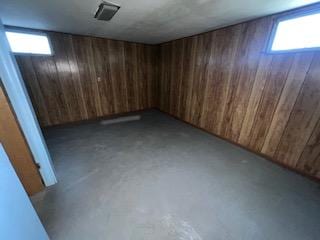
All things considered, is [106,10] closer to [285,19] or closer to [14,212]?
[14,212]

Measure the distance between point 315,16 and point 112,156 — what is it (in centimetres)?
320

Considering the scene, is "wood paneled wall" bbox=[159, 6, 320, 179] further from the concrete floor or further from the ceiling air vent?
the ceiling air vent

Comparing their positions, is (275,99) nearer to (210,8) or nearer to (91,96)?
(210,8)

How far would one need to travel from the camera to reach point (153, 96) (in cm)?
493

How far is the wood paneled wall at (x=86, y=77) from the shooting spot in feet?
10.2

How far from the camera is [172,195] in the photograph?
64.3 inches

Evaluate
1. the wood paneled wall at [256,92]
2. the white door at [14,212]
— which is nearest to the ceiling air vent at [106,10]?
the white door at [14,212]

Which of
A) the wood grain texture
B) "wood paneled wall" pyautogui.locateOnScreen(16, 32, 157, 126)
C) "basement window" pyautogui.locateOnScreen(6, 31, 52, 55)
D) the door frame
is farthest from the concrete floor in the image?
"basement window" pyautogui.locateOnScreen(6, 31, 52, 55)

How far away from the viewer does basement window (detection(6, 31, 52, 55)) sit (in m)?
2.70

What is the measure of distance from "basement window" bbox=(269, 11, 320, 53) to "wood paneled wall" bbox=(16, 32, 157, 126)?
10.8ft

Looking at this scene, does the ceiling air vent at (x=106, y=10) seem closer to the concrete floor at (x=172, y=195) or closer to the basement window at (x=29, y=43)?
the basement window at (x=29, y=43)

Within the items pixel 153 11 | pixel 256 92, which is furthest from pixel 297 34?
pixel 153 11

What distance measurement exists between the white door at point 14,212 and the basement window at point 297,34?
308cm

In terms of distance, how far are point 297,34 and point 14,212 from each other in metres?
3.22
